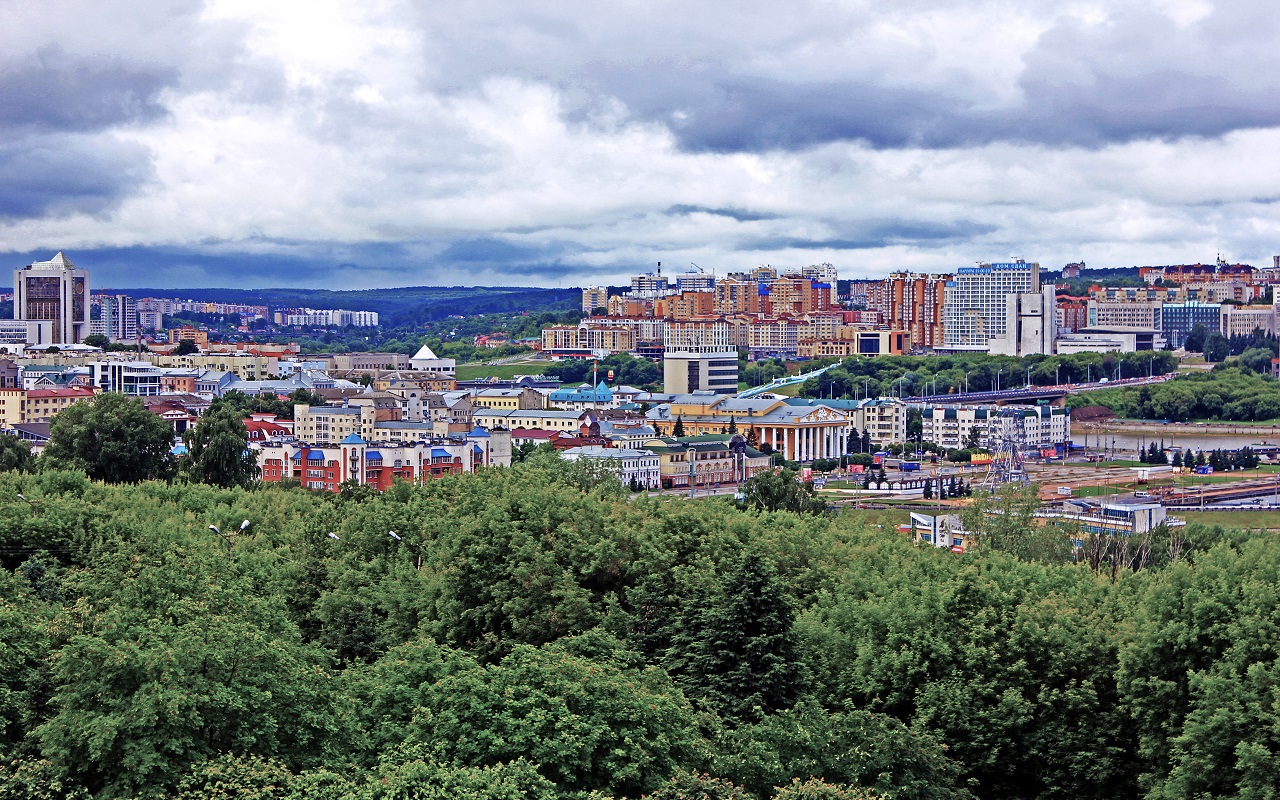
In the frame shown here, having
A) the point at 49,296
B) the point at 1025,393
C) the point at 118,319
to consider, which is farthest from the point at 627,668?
the point at 118,319

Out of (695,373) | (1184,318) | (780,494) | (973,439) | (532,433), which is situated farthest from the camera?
(1184,318)

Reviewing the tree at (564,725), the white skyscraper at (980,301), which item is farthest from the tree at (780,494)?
the white skyscraper at (980,301)

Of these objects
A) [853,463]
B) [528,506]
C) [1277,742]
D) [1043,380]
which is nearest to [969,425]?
[853,463]

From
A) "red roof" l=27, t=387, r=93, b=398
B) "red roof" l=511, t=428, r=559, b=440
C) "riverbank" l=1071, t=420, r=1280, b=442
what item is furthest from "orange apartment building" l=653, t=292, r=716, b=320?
"red roof" l=27, t=387, r=93, b=398

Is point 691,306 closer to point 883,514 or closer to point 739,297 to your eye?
point 739,297

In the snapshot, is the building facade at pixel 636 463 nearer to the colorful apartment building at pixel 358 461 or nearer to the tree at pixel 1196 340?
the colorful apartment building at pixel 358 461

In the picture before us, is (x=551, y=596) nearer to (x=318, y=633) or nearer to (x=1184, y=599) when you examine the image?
(x=318, y=633)

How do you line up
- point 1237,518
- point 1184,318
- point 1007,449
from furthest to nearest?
point 1184,318, point 1007,449, point 1237,518

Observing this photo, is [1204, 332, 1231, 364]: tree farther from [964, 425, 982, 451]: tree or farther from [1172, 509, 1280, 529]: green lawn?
[1172, 509, 1280, 529]: green lawn
